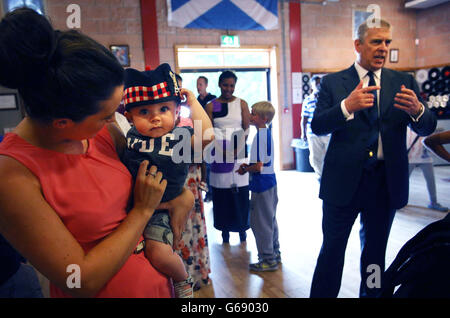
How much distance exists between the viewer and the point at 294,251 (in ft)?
10.1

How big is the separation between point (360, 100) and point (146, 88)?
1.18 m

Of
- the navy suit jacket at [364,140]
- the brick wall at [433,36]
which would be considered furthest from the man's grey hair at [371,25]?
the brick wall at [433,36]

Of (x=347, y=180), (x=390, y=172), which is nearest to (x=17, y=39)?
(x=347, y=180)

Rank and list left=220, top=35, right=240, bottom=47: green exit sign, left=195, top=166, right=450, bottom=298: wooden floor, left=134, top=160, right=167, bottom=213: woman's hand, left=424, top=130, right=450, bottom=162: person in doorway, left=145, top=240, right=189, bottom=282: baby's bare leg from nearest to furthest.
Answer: left=134, top=160, right=167, bottom=213: woman's hand, left=145, top=240, right=189, bottom=282: baby's bare leg, left=424, top=130, right=450, bottom=162: person in doorway, left=195, top=166, right=450, bottom=298: wooden floor, left=220, top=35, right=240, bottom=47: green exit sign

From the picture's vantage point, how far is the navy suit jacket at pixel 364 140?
72.9 inches

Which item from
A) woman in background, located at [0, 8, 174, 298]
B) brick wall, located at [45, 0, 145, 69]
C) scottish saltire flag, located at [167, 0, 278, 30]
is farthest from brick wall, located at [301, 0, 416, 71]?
woman in background, located at [0, 8, 174, 298]

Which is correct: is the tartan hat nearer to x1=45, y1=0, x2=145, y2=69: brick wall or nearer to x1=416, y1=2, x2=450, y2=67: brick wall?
x1=45, y1=0, x2=145, y2=69: brick wall

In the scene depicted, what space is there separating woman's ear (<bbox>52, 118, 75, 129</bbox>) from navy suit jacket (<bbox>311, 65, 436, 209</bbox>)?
1.47 meters

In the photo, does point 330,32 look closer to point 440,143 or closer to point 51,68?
point 440,143

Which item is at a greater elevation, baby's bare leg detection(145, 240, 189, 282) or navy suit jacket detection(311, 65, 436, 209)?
navy suit jacket detection(311, 65, 436, 209)

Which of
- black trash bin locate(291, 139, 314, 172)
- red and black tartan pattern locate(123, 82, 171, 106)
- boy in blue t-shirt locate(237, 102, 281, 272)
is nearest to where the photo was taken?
red and black tartan pattern locate(123, 82, 171, 106)

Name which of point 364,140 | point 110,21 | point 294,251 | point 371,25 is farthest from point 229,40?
point 364,140

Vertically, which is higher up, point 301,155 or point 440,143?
point 440,143

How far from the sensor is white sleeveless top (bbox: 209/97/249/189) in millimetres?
3031
